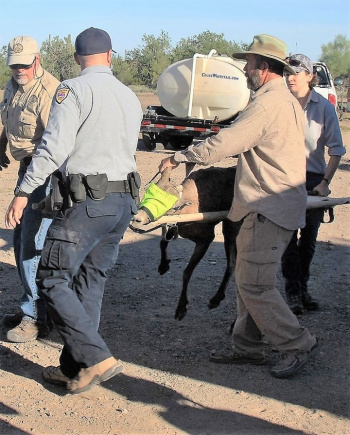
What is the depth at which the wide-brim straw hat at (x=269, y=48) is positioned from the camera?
4270 mm

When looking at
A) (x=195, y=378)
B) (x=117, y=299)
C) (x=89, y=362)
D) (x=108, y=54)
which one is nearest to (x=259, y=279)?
(x=195, y=378)

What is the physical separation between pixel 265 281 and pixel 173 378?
89cm

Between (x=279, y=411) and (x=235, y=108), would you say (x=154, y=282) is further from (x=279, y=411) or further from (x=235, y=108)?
(x=235, y=108)

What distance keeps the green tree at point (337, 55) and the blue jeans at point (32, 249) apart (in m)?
61.1

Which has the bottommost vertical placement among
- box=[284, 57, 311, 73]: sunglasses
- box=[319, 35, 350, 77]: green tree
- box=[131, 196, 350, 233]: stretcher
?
box=[319, 35, 350, 77]: green tree

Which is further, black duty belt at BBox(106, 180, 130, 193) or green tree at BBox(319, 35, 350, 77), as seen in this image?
green tree at BBox(319, 35, 350, 77)

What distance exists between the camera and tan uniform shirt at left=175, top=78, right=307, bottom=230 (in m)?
4.16

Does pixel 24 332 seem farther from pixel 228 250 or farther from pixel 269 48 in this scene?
pixel 269 48

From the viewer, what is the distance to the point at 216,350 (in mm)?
4949

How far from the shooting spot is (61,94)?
12.7ft

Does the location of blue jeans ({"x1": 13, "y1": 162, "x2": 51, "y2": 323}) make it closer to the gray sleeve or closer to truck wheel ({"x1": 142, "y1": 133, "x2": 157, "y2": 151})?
the gray sleeve

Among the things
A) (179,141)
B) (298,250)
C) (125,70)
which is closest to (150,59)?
(125,70)

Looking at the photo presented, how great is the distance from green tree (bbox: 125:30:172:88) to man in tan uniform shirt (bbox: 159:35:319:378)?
48037 mm

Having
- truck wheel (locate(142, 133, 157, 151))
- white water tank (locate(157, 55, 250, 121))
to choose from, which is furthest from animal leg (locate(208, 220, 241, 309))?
truck wheel (locate(142, 133, 157, 151))
